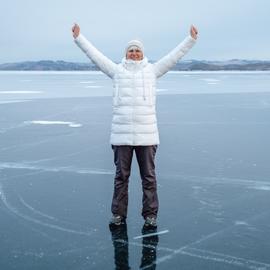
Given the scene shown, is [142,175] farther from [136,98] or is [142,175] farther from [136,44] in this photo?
[136,44]

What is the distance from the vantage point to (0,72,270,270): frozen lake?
4.03 metres

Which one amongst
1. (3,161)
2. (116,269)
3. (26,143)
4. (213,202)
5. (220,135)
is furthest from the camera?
(220,135)

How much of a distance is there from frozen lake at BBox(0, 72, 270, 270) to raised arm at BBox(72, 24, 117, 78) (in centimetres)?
139

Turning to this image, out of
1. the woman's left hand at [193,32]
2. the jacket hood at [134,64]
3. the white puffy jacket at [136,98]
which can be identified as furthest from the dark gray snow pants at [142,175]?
the woman's left hand at [193,32]

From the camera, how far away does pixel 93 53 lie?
4.79m

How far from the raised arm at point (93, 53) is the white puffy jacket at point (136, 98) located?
0.10 meters

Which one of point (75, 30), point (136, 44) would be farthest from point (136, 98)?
point (75, 30)

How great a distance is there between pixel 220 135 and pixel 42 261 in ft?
22.7

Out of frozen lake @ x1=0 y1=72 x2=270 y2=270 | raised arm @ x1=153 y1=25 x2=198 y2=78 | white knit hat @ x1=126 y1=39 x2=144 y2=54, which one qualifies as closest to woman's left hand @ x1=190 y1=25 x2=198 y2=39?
raised arm @ x1=153 y1=25 x2=198 y2=78

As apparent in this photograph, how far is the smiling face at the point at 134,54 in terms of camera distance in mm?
4566

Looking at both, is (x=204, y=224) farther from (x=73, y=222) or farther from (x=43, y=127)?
(x=43, y=127)

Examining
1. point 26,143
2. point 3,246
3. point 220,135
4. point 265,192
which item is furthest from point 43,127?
point 3,246

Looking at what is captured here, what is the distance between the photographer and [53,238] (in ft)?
14.5

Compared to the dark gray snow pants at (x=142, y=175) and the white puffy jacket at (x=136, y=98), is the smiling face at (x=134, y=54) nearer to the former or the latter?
the white puffy jacket at (x=136, y=98)
